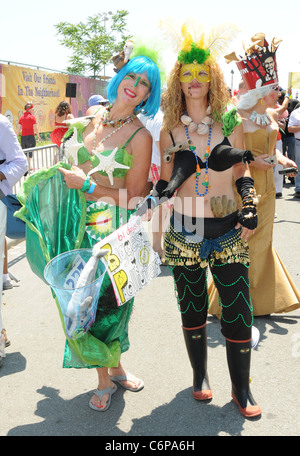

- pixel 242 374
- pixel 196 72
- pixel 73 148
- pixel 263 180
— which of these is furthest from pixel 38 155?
pixel 242 374

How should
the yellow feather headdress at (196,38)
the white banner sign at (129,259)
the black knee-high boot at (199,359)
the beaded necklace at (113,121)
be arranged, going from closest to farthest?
the white banner sign at (129,259), the yellow feather headdress at (196,38), the beaded necklace at (113,121), the black knee-high boot at (199,359)

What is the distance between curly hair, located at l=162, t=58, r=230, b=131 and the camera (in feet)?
8.48

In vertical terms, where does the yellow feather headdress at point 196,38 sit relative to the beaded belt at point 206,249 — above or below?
above

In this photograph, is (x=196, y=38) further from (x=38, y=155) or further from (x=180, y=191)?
(x=38, y=155)

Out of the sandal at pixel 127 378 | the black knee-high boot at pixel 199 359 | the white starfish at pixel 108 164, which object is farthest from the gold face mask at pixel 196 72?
the sandal at pixel 127 378

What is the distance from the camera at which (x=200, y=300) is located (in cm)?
278

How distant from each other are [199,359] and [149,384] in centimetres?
40

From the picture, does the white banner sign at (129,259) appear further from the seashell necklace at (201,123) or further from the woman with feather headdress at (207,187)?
the seashell necklace at (201,123)

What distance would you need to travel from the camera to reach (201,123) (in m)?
2.62

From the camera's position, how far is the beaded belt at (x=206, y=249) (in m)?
2.61

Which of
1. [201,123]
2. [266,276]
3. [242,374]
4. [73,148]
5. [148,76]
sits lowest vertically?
[242,374]

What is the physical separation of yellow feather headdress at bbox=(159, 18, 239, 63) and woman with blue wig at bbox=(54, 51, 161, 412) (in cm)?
19

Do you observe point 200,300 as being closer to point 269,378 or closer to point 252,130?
point 269,378

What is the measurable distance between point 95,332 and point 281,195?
769 cm
